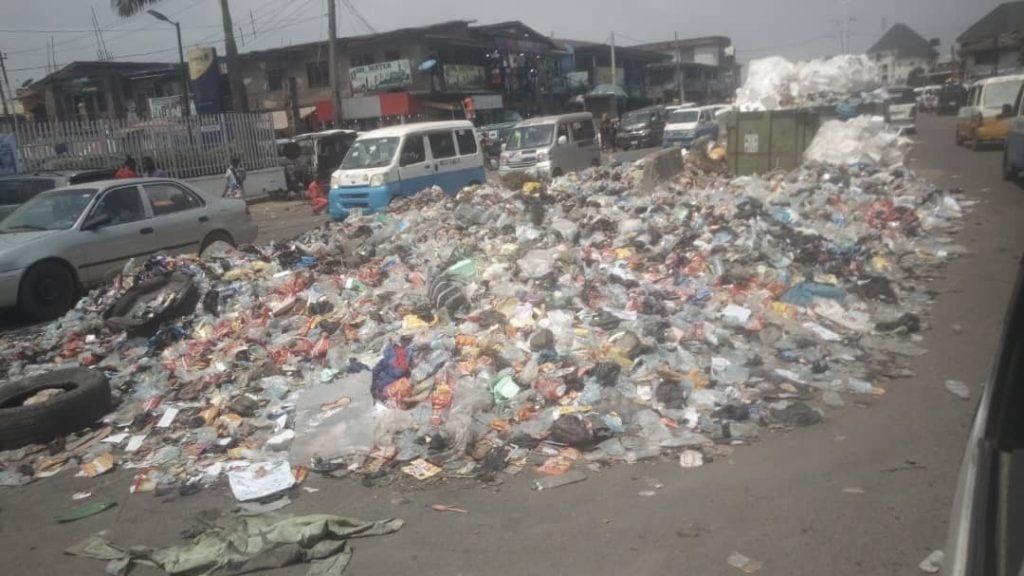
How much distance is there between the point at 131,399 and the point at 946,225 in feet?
32.9

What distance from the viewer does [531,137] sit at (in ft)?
56.1

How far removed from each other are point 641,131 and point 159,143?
19.2 m

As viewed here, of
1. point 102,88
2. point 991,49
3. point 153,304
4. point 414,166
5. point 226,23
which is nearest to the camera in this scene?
point 153,304

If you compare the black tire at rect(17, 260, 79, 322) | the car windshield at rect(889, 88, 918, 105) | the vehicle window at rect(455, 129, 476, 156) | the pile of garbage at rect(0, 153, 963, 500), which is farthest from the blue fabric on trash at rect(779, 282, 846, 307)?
the car windshield at rect(889, 88, 918, 105)

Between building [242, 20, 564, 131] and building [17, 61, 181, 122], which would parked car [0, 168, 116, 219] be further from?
building [17, 61, 181, 122]

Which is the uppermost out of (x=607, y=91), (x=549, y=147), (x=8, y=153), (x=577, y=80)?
(x=577, y=80)

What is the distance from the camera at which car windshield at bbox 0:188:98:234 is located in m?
8.32

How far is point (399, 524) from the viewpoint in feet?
11.7

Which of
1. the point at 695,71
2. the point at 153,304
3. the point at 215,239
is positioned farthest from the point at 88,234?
the point at 695,71

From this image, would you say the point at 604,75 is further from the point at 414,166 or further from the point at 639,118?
the point at 414,166

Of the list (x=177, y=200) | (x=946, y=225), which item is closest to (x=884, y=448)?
(x=946, y=225)

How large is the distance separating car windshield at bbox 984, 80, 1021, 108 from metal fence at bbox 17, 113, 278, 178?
19.9 metres

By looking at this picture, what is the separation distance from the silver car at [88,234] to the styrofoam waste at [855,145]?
35.5 ft

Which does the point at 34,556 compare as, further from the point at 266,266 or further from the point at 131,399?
the point at 266,266
